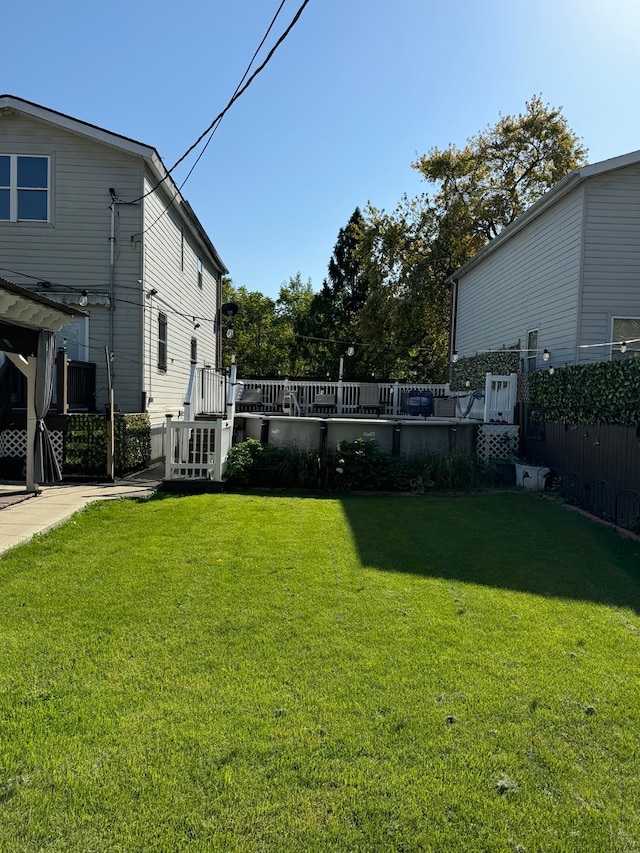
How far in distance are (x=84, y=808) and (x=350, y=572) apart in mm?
2930

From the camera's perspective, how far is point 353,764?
7.15 ft

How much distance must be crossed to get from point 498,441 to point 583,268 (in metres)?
3.67

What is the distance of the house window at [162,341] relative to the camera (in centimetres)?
1214

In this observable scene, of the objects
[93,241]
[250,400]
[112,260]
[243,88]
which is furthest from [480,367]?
[243,88]

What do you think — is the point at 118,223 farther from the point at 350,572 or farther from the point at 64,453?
the point at 350,572

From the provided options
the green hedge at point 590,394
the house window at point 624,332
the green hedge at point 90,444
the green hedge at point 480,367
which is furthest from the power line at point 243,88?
the green hedge at point 480,367

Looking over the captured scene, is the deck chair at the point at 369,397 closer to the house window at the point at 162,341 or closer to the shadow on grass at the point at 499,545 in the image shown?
the house window at the point at 162,341

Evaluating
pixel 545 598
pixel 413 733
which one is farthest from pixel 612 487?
pixel 413 733

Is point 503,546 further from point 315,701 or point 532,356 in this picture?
point 532,356

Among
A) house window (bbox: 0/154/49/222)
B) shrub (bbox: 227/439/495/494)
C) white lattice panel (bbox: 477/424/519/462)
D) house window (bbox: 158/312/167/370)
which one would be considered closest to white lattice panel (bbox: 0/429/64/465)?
house window (bbox: 158/312/167/370)

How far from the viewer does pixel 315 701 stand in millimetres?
2625

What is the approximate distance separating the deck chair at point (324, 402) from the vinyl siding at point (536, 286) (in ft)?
16.1

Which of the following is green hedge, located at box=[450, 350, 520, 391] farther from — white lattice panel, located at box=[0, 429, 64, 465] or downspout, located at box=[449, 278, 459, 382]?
white lattice panel, located at box=[0, 429, 64, 465]

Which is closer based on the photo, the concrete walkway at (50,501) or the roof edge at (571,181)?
the concrete walkway at (50,501)
